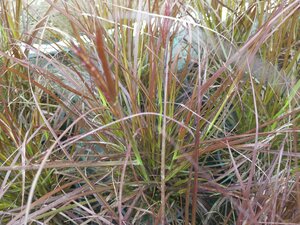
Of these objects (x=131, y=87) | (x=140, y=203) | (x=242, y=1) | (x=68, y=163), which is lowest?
(x=140, y=203)

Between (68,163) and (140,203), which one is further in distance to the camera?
(140,203)

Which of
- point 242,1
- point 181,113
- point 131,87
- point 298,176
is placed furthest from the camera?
point 242,1

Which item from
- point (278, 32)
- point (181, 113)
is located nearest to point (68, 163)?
point (181, 113)

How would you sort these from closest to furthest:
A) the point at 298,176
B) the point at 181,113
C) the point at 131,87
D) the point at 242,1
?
the point at 298,176 < the point at 131,87 < the point at 181,113 < the point at 242,1

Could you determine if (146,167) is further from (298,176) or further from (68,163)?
(298,176)

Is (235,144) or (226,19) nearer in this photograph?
(235,144)

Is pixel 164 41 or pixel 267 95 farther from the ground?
pixel 164 41

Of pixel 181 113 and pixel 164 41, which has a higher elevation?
pixel 164 41

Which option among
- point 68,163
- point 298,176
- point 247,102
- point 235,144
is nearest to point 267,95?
point 247,102

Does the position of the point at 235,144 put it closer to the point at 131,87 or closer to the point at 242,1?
the point at 131,87
